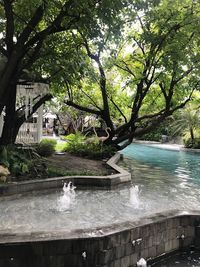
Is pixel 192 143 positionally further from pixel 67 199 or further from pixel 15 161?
pixel 67 199

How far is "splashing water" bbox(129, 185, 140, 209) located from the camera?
754cm

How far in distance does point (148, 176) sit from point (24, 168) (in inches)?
195

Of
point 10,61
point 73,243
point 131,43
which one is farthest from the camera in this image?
point 131,43

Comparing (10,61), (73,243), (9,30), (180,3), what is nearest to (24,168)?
(10,61)

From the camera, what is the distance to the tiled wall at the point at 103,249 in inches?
185

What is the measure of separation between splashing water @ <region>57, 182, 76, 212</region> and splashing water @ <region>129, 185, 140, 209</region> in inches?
53.5

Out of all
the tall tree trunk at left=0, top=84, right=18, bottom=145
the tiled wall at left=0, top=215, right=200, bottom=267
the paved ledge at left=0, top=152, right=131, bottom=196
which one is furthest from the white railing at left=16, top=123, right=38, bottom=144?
the tiled wall at left=0, top=215, right=200, bottom=267

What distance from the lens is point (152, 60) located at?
47.3ft

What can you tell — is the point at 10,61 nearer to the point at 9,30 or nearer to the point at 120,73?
the point at 9,30

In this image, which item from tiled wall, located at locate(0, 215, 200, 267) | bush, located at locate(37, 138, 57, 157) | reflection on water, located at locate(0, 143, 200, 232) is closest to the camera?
tiled wall, located at locate(0, 215, 200, 267)

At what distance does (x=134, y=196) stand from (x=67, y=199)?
1.70 metres

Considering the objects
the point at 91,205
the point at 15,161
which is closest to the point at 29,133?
the point at 15,161

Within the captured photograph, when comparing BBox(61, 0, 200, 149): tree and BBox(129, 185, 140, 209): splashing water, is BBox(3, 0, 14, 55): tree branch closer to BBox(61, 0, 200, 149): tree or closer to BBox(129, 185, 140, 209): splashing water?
BBox(61, 0, 200, 149): tree

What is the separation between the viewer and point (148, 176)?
1205 centimetres
